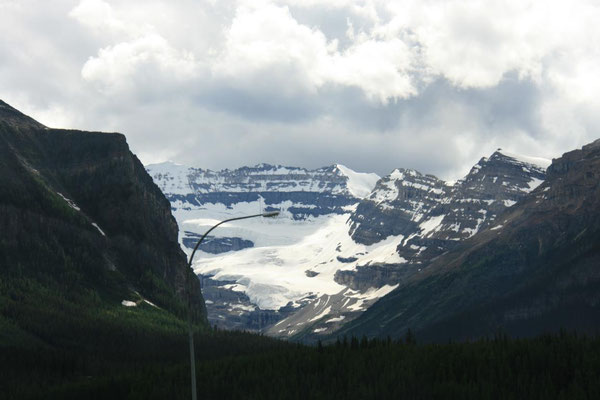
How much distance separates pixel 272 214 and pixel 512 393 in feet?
373

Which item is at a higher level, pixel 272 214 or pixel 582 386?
pixel 272 214

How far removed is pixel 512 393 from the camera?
19550 centimetres

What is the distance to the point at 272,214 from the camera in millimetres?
97312

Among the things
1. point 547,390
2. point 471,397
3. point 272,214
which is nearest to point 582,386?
point 547,390

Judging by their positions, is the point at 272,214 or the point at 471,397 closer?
the point at 272,214

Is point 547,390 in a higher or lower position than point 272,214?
lower

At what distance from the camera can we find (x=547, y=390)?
193 metres

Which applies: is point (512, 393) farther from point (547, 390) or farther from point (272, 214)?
point (272, 214)

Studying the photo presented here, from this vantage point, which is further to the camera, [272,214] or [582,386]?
[582,386]

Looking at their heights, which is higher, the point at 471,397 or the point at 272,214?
the point at 272,214

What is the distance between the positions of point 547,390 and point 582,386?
8.52 m

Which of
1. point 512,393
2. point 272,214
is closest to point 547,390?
point 512,393

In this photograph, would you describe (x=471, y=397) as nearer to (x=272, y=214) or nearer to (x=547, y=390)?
(x=547, y=390)

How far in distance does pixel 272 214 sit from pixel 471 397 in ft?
375
